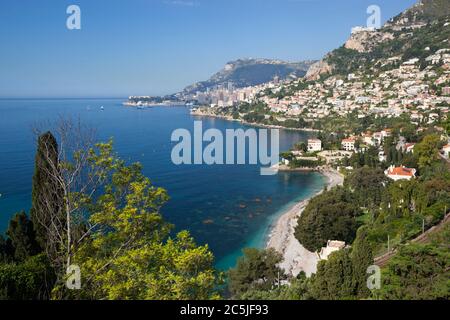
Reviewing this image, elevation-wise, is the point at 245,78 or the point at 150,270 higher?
the point at 245,78

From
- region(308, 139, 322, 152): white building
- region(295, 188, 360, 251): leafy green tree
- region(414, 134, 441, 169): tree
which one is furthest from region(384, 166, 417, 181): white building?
region(308, 139, 322, 152): white building

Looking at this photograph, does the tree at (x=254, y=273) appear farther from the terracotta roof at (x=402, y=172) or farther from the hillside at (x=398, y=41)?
the hillside at (x=398, y=41)

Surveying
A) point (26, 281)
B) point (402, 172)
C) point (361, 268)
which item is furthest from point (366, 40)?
point (26, 281)

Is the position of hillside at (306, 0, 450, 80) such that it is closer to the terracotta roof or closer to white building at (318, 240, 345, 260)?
the terracotta roof
